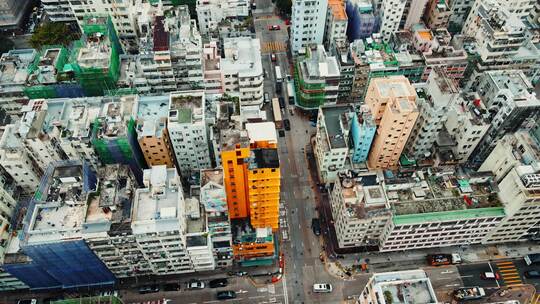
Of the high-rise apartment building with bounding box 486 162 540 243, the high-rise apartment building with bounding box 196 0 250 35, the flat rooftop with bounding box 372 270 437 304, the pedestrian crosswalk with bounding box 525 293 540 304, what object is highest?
the high-rise apartment building with bounding box 196 0 250 35

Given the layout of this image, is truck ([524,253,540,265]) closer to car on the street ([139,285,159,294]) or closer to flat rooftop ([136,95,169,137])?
car on the street ([139,285,159,294])

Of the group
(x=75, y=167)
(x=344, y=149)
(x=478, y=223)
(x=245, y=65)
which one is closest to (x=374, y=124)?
(x=344, y=149)

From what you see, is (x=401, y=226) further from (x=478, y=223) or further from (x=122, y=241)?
(x=122, y=241)

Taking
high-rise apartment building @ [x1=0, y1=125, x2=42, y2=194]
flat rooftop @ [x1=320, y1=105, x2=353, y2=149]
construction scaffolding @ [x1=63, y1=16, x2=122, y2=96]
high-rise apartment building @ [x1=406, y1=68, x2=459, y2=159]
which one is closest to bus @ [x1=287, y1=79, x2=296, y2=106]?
flat rooftop @ [x1=320, y1=105, x2=353, y2=149]

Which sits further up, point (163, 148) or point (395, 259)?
point (163, 148)

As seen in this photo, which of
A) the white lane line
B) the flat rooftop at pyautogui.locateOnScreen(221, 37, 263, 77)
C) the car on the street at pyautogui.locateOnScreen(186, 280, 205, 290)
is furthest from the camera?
the flat rooftop at pyautogui.locateOnScreen(221, 37, 263, 77)

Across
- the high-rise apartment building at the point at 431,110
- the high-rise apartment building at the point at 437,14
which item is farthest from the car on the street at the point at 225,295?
the high-rise apartment building at the point at 437,14

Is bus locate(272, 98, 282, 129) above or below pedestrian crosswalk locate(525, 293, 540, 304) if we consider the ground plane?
above
